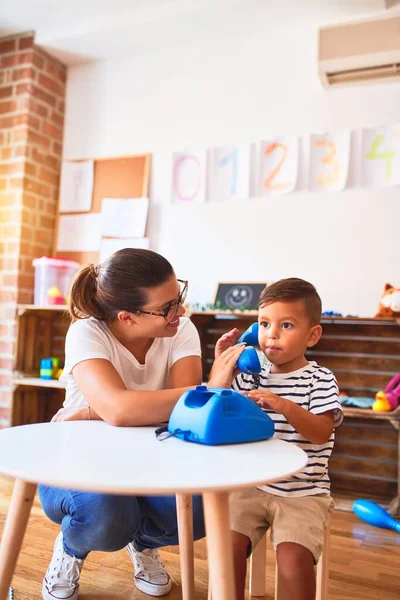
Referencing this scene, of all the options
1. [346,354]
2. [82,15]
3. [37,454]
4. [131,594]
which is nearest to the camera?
[37,454]

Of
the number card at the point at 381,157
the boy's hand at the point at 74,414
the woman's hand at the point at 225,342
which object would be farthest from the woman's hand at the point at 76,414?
the number card at the point at 381,157

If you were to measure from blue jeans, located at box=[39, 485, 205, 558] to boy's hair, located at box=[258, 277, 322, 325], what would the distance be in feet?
1.75

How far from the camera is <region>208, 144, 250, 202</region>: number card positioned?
10.1 ft

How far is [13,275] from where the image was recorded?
331cm

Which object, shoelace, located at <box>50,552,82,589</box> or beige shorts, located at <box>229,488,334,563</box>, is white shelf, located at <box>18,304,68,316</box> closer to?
shoelace, located at <box>50,552,82,589</box>

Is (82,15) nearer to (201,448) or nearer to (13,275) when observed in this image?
(13,275)

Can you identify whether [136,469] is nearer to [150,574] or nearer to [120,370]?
[120,370]

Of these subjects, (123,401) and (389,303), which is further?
(389,303)

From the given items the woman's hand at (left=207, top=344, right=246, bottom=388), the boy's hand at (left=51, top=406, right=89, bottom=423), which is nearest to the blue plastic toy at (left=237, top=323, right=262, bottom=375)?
the woman's hand at (left=207, top=344, right=246, bottom=388)

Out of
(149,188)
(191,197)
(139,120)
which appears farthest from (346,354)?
(139,120)

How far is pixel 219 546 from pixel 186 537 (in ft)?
1.61

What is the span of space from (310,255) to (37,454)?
225 centimetres

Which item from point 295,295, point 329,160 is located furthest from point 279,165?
point 295,295

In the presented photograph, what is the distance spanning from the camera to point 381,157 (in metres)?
2.79
